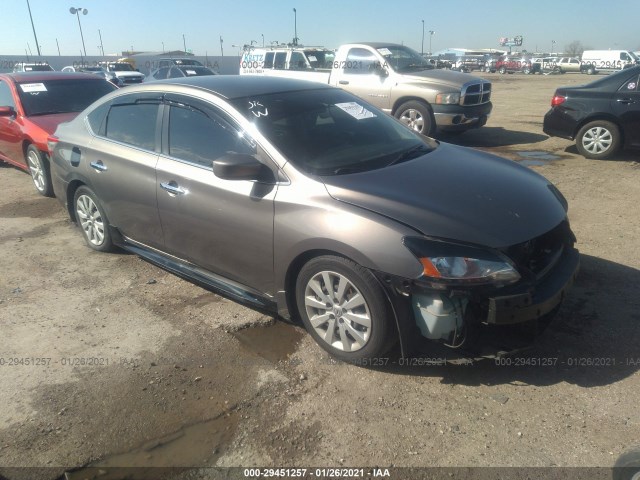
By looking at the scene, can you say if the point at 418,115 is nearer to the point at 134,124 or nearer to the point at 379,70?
the point at 379,70

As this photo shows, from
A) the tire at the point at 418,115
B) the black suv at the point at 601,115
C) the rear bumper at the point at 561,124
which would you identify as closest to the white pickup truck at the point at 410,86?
the tire at the point at 418,115

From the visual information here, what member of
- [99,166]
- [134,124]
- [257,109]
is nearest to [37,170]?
[99,166]

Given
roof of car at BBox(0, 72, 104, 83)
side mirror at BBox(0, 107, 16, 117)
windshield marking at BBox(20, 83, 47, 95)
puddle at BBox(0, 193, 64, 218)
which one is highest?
roof of car at BBox(0, 72, 104, 83)

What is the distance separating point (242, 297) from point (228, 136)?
1124 millimetres

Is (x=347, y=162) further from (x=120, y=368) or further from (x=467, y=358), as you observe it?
(x=120, y=368)

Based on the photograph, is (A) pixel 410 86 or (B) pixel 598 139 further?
(A) pixel 410 86

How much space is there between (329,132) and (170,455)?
2342 mm

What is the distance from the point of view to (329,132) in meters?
3.70

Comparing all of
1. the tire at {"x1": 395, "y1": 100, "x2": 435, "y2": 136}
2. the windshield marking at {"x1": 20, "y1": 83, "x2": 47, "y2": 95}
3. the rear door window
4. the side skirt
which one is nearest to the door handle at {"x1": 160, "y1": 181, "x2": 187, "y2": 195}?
the rear door window

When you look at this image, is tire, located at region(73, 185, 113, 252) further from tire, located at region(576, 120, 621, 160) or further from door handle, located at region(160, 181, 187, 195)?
tire, located at region(576, 120, 621, 160)

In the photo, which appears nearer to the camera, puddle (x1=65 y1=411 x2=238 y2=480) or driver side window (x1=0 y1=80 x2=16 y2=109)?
puddle (x1=65 y1=411 x2=238 y2=480)

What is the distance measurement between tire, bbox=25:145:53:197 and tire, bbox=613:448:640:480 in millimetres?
7021

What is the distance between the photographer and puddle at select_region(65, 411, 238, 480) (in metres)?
2.47

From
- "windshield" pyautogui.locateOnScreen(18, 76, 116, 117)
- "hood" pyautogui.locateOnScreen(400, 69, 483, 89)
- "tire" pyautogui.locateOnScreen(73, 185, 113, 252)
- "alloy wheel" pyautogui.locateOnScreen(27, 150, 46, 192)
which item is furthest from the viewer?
"hood" pyautogui.locateOnScreen(400, 69, 483, 89)
